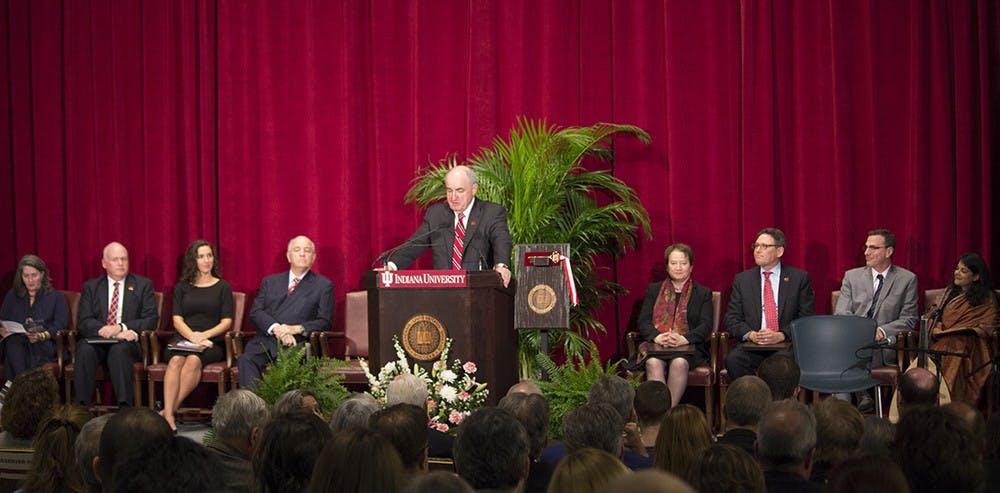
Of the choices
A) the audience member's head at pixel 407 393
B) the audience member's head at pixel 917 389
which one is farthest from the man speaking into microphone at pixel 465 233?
the audience member's head at pixel 917 389

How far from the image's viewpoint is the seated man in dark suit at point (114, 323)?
7.71 meters

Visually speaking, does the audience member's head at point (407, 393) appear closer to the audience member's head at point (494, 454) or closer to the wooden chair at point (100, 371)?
the audience member's head at point (494, 454)

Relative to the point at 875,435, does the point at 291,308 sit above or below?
above

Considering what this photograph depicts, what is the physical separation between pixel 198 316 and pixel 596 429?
16.9 ft

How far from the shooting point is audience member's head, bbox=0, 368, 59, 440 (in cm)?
390

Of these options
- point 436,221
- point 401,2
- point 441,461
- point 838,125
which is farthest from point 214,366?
point 838,125

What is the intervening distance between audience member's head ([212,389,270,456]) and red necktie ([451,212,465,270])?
284cm

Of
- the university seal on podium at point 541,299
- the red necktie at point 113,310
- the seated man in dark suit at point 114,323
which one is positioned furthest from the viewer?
the red necktie at point 113,310

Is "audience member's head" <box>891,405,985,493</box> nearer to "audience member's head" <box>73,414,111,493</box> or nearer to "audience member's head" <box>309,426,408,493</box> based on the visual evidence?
"audience member's head" <box>309,426,408,493</box>

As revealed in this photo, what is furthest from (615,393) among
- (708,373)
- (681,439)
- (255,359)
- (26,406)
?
(255,359)

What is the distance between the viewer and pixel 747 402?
4.00 m

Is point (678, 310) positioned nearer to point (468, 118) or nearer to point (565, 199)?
→ point (565, 199)

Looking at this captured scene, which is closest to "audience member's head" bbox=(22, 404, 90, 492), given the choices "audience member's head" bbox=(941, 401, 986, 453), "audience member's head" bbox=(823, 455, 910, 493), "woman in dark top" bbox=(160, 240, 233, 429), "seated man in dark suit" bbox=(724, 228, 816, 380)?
"audience member's head" bbox=(823, 455, 910, 493)

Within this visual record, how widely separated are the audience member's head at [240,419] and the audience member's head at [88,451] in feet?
2.10
